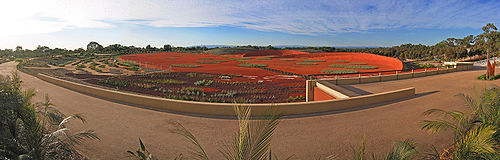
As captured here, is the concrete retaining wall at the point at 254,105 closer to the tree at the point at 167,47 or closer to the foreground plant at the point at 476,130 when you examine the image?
the foreground plant at the point at 476,130

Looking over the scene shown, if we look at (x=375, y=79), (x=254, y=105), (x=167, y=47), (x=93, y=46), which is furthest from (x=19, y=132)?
(x=93, y=46)

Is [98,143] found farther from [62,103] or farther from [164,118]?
[62,103]

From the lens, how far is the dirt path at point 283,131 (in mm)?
5203

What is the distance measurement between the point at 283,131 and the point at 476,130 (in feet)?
12.0

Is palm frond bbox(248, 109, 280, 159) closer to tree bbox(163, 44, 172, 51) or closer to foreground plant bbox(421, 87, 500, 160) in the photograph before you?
foreground plant bbox(421, 87, 500, 160)

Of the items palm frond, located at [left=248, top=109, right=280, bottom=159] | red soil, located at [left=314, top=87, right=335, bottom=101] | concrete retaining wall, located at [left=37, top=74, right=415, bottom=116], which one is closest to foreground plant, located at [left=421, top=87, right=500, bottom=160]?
palm frond, located at [left=248, top=109, right=280, bottom=159]

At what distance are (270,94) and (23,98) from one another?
10.2 m

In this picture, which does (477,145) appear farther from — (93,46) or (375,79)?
(93,46)

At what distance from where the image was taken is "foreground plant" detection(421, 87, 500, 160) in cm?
343

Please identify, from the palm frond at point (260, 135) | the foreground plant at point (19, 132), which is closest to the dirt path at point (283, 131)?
the foreground plant at point (19, 132)

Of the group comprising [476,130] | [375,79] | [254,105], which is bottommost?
[254,105]

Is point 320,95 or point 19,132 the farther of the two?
point 320,95

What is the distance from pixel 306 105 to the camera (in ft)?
25.0

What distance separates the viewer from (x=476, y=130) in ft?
11.9
